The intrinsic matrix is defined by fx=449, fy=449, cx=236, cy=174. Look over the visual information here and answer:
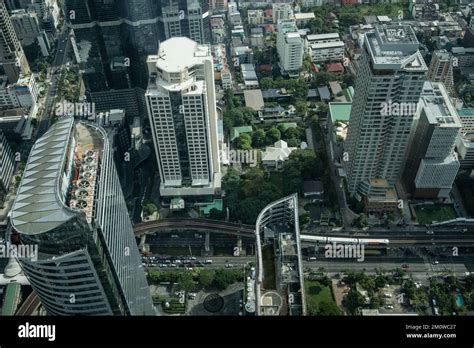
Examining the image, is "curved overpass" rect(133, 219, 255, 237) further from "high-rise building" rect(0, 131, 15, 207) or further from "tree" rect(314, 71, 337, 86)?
"tree" rect(314, 71, 337, 86)

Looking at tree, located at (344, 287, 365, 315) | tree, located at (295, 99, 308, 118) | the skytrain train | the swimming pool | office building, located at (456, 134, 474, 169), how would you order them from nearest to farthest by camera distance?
tree, located at (344, 287, 365, 315)
the swimming pool
the skytrain train
office building, located at (456, 134, 474, 169)
tree, located at (295, 99, 308, 118)

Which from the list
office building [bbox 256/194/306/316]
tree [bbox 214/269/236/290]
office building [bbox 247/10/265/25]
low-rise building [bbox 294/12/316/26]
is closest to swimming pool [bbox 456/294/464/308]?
office building [bbox 256/194/306/316]

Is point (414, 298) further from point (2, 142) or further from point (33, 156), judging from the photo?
point (2, 142)

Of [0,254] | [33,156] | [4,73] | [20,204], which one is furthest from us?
[4,73]

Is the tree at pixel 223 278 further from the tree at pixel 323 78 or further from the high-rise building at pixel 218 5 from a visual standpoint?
the high-rise building at pixel 218 5

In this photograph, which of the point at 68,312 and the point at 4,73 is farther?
the point at 4,73

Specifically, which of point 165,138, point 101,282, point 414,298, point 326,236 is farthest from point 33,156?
point 414,298
